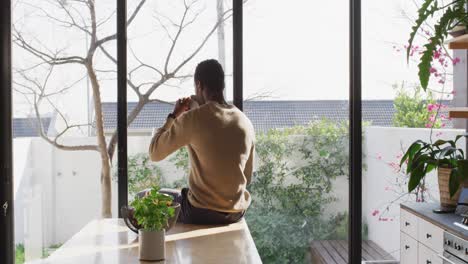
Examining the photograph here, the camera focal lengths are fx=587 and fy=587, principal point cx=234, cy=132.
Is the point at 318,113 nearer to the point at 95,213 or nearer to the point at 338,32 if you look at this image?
the point at 338,32

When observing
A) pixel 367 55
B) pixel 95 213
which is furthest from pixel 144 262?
pixel 367 55

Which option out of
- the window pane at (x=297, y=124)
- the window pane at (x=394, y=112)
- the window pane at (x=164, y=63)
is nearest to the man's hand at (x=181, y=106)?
the window pane at (x=164, y=63)

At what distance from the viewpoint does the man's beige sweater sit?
286cm

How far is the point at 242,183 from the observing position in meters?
2.93

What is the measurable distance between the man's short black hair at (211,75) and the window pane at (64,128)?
0.72 meters

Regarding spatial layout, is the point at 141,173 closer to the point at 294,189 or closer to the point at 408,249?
the point at 294,189

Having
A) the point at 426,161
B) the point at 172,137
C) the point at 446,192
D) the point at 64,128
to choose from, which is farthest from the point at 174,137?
the point at 446,192

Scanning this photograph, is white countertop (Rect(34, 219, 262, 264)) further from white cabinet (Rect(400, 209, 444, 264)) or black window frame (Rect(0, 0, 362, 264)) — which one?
white cabinet (Rect(400, 209, 444, 264))

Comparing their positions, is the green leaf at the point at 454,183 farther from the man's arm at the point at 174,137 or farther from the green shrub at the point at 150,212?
the green shrub at the point at 150,212

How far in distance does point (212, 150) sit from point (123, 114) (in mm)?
820

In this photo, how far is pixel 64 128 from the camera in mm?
3467

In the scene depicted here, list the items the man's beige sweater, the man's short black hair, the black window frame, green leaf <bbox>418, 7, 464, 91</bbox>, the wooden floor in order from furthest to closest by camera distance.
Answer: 1. the wooden floor
2. the black window frame
3. the man's short black hair
4. the man's beige sweater
5. green leaf <bbox>418, 7, 464, 91</bbox>

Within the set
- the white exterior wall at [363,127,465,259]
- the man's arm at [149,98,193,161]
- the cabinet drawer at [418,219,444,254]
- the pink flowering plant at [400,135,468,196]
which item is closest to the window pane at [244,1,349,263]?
the white exterior wall at [363,127,465,259]

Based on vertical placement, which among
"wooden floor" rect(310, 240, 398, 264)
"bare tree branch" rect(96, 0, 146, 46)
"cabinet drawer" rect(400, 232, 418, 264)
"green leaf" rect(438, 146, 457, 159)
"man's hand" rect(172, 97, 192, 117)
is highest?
"bare tree branch" rect(96, 0, 146, 46)
